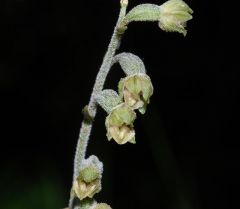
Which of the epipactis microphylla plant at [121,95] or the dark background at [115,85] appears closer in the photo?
the epipactis microphylla plant at [121,95]

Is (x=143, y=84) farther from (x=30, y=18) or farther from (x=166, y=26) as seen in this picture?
(x=30, y=18)

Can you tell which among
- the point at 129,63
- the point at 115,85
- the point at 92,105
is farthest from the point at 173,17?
the point at 115,85

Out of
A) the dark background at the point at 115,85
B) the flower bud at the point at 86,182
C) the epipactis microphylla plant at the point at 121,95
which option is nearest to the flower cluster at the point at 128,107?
the epipactis microphylla plant at the point at 121,95

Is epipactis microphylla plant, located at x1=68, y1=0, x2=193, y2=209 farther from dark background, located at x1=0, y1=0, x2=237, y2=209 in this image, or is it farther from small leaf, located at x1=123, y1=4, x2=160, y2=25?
dark background, located at x1=0, y1=0, x2=237, y2=209

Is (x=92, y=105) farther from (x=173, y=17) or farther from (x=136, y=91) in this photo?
(x=173, y=17)

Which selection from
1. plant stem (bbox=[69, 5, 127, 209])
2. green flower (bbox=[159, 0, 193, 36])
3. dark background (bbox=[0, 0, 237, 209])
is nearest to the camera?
plant stem (bbox=[69, 5, 127, 209])

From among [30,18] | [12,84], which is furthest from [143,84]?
[30,18]

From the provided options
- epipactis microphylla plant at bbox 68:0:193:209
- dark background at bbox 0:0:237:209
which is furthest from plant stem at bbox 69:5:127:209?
dark background at bbox 0:0:237:209

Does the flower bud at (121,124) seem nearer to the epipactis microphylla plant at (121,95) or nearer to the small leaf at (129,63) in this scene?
the epipactis microphylla plant at (121,95)
